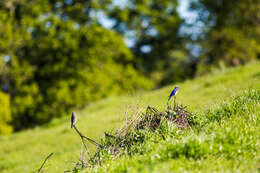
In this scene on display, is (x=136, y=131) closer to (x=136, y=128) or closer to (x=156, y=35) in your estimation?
(x=136, y=128)

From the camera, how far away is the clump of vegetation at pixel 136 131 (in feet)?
12.6

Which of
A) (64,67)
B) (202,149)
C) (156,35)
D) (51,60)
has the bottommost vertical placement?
(202,149)

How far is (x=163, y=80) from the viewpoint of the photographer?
1442 inches

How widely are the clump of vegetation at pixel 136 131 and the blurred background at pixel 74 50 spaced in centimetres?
2445

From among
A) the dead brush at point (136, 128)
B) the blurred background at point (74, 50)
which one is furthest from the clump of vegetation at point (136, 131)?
the blurred background at point (74, 50)

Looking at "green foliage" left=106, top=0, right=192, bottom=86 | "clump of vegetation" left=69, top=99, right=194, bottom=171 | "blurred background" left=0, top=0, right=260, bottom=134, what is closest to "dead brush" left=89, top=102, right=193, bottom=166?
"clump of vegetation" left=69, top=99, right=194, bottom=171

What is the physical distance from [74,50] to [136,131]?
2670 cm

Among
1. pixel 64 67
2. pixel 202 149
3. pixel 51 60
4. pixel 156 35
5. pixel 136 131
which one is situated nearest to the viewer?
pixel 202 149

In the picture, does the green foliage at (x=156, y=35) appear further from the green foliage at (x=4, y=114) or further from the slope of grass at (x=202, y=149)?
the slope of grass at (x=202, y=149)

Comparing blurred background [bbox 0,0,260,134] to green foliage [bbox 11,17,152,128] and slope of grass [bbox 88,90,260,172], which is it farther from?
slope of grass [bbox 88,90,260,172]

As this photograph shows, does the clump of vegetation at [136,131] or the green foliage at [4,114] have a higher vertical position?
the green foliage at [4,114]

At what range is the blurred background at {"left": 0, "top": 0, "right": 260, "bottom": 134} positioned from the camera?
28.8 metres

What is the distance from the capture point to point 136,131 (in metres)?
4.07

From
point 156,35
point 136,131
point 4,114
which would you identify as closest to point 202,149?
point 136,131
